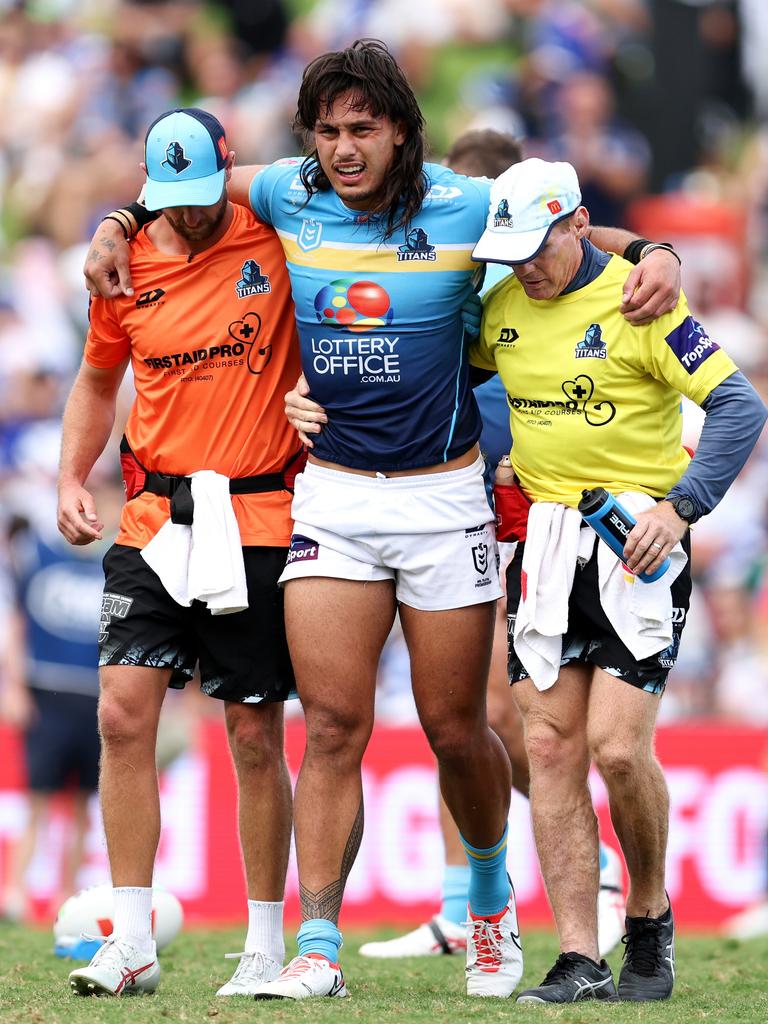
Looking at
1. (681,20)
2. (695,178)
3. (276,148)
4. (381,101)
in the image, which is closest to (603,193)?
(695,178)

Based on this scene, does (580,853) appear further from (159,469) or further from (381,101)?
(381,101)

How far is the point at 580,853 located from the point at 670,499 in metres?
1.15

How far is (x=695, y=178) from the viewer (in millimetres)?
15602

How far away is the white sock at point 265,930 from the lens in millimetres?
5465

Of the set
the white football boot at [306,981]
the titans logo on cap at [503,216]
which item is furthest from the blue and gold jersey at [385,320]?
the white football boot at [306,981]

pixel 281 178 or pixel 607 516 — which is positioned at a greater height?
pixel 281 178

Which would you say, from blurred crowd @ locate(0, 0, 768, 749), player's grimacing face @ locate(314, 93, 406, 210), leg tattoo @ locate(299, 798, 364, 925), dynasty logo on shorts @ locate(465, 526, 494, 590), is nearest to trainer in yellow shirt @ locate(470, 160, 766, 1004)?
dynasty logo on shorts @ locate(465, 526, 494, 590)

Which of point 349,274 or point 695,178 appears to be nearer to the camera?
point 349,274

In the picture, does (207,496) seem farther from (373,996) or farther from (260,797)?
(373,996)

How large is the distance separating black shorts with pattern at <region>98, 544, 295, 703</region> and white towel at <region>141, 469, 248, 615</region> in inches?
2.6

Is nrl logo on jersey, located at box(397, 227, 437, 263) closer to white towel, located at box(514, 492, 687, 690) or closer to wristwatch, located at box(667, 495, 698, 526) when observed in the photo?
white towel, located at box(514, 492, 687, 690)

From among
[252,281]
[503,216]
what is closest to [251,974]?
[252,281]

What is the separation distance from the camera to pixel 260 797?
5.54 m

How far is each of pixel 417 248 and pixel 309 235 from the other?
36cm
